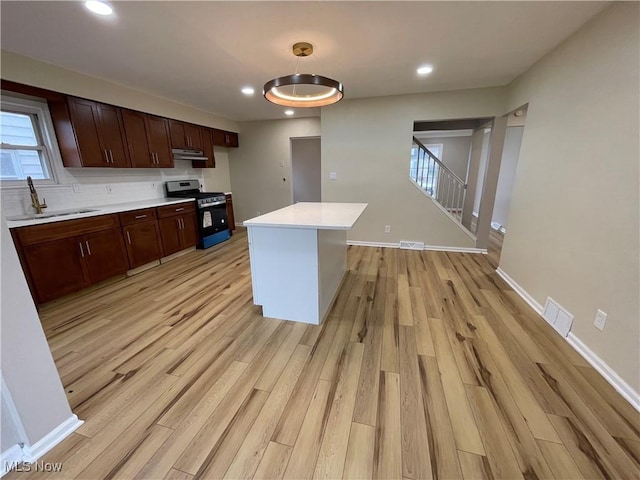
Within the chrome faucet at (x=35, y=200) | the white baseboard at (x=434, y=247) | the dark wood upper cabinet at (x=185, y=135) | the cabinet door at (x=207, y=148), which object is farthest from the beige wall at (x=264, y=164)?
the chrome faucet at (x=35, y=200)

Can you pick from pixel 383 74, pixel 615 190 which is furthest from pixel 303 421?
pixel 383 74

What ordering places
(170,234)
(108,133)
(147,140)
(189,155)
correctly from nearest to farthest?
1. (108,133)
2. (147,140)
3. (170,234)
4. (189,155)

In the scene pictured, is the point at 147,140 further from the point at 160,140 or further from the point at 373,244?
the point at 373,244

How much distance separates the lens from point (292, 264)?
7.21ft

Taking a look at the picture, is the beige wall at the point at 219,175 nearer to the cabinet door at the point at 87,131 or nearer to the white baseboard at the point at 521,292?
the cabinet door at the point at 87,131

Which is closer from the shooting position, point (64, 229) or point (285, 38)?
point (285, 38)

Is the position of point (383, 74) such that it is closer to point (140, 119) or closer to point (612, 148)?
point (612, 148)

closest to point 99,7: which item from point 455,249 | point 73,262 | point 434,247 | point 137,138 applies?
point 137,138

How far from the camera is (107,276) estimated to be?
3.06 m

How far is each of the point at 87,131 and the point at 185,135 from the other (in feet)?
5.08

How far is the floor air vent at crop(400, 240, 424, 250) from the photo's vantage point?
14.2ft

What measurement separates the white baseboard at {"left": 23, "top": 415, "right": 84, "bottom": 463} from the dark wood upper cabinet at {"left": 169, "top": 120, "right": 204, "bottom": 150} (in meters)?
3.93

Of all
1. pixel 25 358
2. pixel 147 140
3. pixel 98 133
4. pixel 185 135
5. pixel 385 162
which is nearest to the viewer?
pixel 25 358

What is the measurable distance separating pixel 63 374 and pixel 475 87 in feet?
17.4
